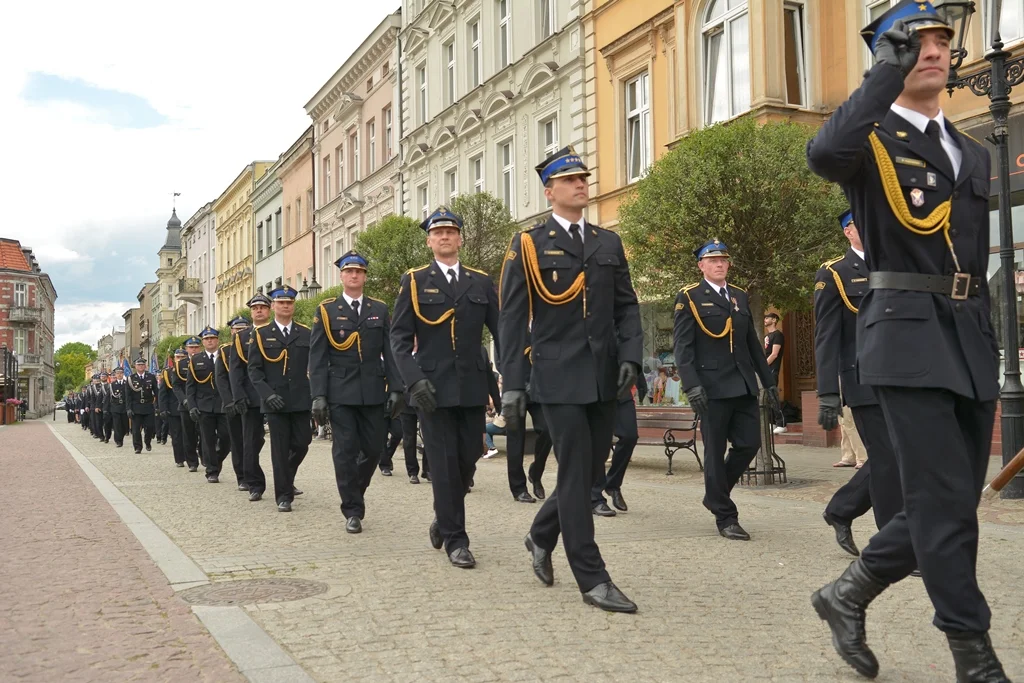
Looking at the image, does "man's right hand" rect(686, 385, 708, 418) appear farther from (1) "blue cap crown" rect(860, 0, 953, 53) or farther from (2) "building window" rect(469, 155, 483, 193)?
(2) "building window" rect(469, 155, 483, 193)

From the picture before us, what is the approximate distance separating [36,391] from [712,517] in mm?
119935

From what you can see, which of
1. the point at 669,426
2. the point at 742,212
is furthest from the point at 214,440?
the point at 742,212

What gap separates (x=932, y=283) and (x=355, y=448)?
5.77 m

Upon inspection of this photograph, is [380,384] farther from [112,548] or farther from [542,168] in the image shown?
[542,168]

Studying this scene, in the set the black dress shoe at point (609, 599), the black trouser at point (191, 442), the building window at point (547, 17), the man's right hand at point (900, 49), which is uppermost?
the building window at point (547, 17)

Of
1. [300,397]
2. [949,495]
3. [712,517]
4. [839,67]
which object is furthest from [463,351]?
[839,67]

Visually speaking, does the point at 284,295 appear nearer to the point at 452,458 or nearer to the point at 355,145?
the point at 452,458

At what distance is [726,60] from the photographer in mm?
20031

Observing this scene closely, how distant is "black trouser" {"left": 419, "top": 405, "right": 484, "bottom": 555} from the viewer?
6902 millimetres

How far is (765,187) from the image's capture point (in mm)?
14305

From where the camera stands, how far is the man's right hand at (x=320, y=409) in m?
8.69

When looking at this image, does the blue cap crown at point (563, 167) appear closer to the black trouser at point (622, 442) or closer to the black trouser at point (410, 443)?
the black trouser at point (622, 442)

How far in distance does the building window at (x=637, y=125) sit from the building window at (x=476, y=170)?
8.14m

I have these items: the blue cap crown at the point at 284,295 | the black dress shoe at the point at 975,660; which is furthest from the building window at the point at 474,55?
the black dress shoe at the point at 975,660
